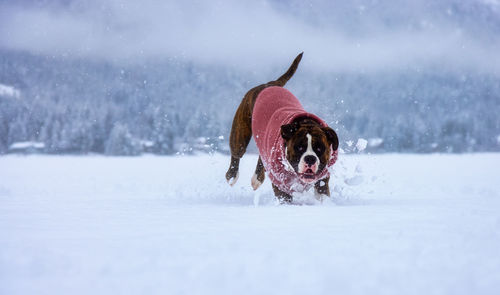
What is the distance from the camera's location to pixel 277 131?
12.7 ft

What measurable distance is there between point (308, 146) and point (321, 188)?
683mm

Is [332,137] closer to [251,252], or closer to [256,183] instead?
[256,183]

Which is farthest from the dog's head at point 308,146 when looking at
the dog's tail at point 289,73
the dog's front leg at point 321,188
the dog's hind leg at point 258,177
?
the dog's tail at point 289,73

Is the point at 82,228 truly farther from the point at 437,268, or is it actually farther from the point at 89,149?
the point at 89,149

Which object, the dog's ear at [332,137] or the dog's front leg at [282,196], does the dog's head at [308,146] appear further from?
the dog's front leg at [282,196]

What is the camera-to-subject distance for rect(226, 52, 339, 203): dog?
3.43 m

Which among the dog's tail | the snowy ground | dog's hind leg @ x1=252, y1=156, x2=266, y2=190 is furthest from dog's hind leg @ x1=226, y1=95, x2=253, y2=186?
the snowy ground

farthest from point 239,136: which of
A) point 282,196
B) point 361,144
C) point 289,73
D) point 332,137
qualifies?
point 332,137

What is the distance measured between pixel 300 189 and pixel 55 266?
2617 millimetres

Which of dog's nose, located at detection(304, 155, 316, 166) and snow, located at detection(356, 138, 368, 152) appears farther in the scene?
snow, located at detection(356, 138, 368, 152)

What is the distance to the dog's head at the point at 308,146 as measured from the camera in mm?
3398

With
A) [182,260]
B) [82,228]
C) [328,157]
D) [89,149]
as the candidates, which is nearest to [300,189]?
[328,157]

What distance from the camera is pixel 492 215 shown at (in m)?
2.75

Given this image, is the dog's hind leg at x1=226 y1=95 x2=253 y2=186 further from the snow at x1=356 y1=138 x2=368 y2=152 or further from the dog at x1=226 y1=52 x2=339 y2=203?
the snow at x1=356 y1=138 x2=368 y2=152
